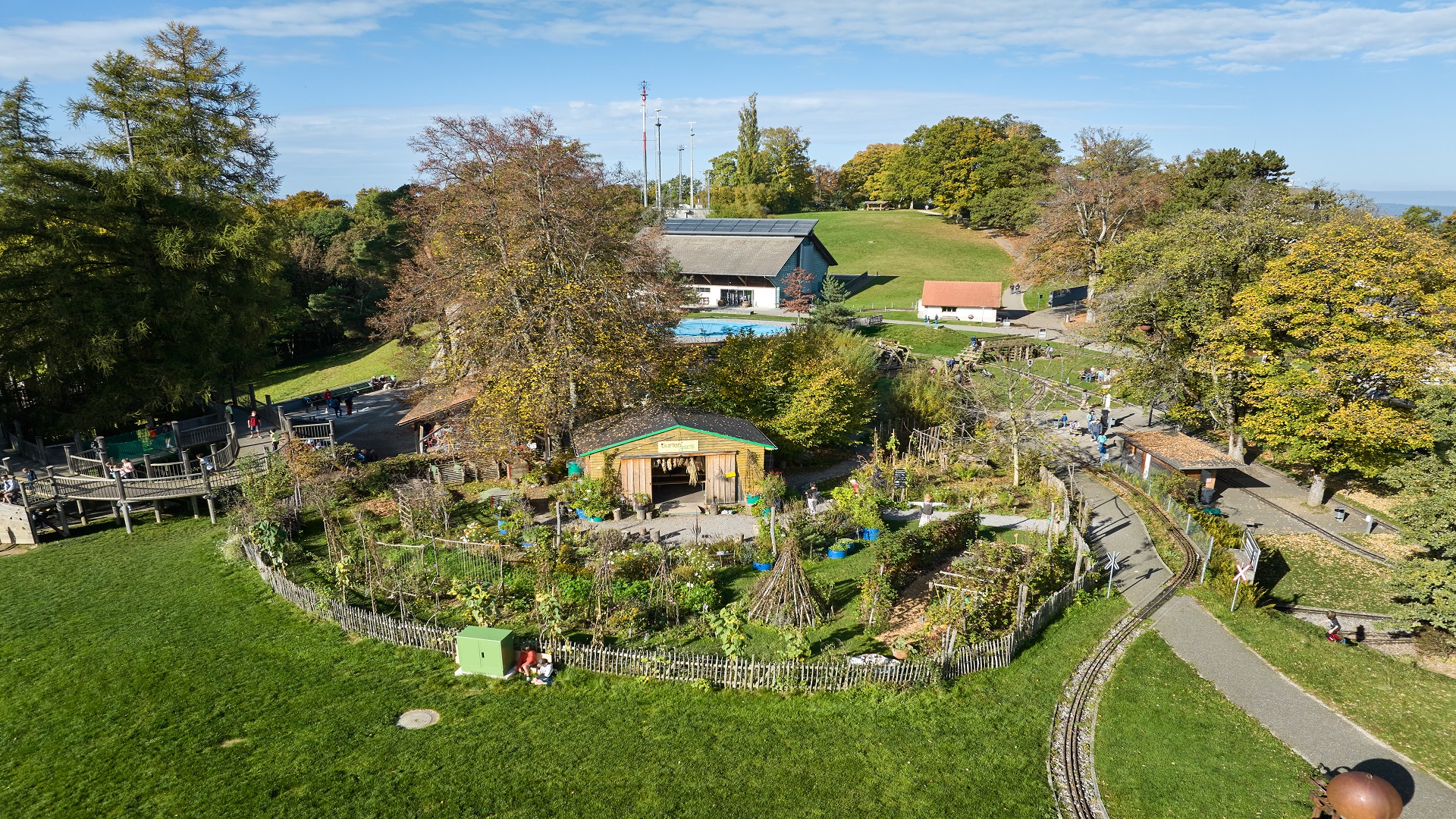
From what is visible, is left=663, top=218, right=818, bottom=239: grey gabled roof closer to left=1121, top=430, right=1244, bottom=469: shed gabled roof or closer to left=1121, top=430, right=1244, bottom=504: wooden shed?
left=1121, top=430, right=1244, bottom=469: shed gabled roof

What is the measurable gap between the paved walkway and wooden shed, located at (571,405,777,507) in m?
11.2

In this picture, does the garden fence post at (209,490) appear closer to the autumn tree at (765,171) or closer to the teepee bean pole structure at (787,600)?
the teepee bean pole structure at (787,600)

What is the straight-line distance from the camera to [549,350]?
26.2 meters

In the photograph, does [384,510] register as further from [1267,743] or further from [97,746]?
[1267,743]

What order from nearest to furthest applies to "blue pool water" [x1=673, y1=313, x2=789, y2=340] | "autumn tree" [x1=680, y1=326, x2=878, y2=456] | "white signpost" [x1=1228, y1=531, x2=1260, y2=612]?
"white signpost" [x1=1228, y1=531, x2=1260, y2=612], "autumn tree" [x1=680, y1=326, x2=878, y2=456], "blue pool water" [x1=673, y1=313, x2=789, y2=340]

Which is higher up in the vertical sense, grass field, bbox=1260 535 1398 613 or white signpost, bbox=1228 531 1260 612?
white signpost, bbox=1228 531 1260 612

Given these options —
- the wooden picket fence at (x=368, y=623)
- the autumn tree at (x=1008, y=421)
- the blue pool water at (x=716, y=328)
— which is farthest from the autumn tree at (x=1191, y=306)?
the wooden picket fence at (x=368, y=623)

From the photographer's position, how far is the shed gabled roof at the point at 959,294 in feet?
190

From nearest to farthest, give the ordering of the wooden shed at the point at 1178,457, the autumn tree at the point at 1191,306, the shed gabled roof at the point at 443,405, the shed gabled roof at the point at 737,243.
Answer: the wooden shed at the point at 1178,457
the shed gabled roof at the point at 443,405
the autumn tree at the point at 1191,306
the shed gabled roof at the point at 737,243

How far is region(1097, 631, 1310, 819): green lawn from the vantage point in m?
12.4

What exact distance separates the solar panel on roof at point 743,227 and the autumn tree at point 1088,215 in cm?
1883

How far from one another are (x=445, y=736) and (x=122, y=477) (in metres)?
18.8

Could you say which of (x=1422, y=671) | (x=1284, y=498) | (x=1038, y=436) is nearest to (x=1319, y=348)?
(x=1284, y=498)

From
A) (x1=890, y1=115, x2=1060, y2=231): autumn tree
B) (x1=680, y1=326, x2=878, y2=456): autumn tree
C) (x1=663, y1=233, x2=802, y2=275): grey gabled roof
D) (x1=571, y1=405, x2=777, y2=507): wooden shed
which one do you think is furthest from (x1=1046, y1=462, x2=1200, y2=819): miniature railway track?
(x1=890, y1=115, x2=1060, y2=231): autumn tree
